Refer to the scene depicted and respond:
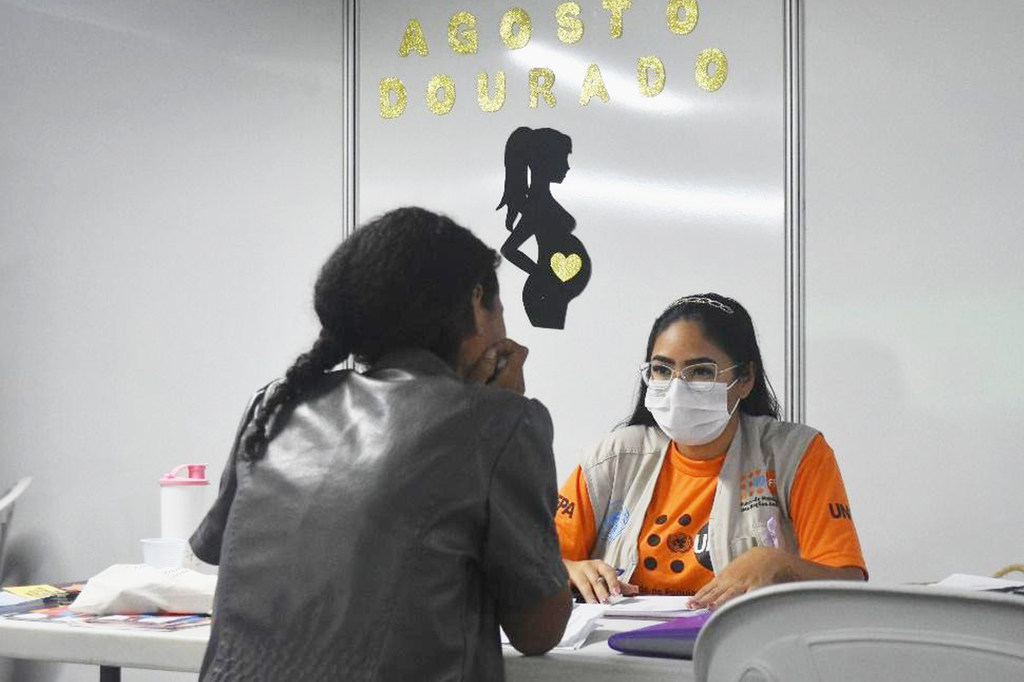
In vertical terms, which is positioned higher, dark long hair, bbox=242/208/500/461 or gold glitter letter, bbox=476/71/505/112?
gold glitter letter, bbox=476/71/505/112

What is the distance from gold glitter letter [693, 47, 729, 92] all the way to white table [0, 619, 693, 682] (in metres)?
1.75

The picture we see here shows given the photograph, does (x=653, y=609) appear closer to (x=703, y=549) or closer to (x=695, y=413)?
(x=703, y=549)

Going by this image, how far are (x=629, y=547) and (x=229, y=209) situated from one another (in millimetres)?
1929

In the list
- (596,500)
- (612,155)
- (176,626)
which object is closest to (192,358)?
(612,155)

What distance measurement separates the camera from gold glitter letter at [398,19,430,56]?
3.61 metres

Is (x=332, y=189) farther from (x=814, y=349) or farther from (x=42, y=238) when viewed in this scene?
(x=814, y=349)

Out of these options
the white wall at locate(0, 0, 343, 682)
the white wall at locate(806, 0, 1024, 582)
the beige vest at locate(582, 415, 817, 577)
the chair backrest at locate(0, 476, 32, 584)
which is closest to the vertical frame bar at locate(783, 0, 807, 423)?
the white wall at locate(806, 0, 1024, 582)

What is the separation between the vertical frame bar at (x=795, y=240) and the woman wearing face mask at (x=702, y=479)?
373 millimetres

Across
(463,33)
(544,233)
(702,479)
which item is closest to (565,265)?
(544,233)

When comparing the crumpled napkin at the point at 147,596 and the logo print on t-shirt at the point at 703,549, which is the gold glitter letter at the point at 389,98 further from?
the crumpled napkin at the point at 147,596

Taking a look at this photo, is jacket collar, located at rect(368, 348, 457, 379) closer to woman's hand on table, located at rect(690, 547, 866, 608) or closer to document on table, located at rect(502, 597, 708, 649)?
document on table, located at rect(502, 597, 708, 649)

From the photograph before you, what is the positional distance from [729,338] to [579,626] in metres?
1.04

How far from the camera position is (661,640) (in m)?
1.53

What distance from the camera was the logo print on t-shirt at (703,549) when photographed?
2.37 meters
